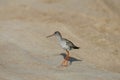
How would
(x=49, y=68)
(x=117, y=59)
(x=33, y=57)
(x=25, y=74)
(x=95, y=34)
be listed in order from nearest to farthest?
1. (x=25, y=74)
2. (x=49, y=68)
3. (x=33, y=57)
4. (x=117, y=59)
5. (x=95, y=34)

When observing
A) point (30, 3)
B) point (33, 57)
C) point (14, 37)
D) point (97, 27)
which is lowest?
point (33, 57)

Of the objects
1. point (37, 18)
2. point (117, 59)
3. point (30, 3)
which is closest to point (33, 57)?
point (117, 59)

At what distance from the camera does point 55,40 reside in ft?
110

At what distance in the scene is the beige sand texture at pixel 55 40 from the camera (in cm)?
2494

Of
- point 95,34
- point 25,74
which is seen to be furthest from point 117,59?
point 25,74

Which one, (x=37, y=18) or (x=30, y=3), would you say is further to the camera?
(x=30, y=3)

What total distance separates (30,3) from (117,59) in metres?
10.9

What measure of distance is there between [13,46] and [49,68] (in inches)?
180

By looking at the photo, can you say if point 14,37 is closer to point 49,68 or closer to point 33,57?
point 33,57

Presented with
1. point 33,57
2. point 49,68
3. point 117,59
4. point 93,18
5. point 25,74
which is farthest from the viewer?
point 93,18

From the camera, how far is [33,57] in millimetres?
28312

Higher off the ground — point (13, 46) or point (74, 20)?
point (74, 20)

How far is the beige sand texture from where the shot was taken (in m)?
24.9

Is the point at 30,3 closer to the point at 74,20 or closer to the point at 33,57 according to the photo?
the point at 74,20
